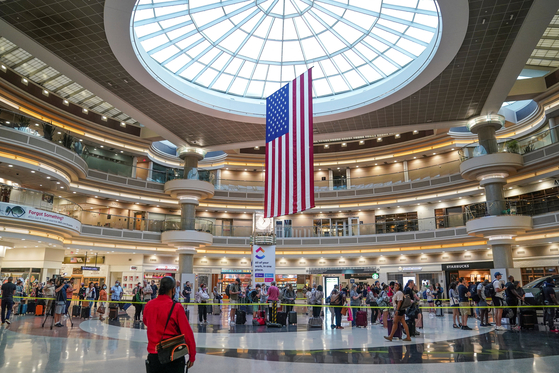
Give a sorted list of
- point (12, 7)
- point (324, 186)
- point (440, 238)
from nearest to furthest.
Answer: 1. point (12, 7)
2. point (440, 238)
3. point (324, 186)

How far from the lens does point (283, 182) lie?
1584 cm

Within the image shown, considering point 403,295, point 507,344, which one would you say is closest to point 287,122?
point 403,295

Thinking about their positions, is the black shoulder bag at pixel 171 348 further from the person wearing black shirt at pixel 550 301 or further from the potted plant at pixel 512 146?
the potted plant at pixel 512 146

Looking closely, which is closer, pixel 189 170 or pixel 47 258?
pixel 47 258

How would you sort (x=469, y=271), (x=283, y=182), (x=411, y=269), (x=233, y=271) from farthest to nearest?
(x=233, y=271) → (x=411, y=269) → (x=469, y=271) → (x=283, y=182)

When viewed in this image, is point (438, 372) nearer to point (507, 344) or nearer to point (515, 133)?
point (507, 344)

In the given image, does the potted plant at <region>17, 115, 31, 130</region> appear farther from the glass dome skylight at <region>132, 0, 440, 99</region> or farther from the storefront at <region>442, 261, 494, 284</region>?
the storefront at <region>442, 261, 494, 284</region>

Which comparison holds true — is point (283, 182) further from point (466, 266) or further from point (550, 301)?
point (466, 266)

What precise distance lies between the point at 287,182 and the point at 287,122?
2.55 meters

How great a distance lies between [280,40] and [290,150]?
31.7ft

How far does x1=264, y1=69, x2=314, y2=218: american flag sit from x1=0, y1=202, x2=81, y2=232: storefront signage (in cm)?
1277

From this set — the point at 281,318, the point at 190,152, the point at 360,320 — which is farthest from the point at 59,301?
the point at 190,152

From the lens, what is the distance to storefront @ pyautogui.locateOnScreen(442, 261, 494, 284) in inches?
1104

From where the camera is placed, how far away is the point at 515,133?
2983cm
